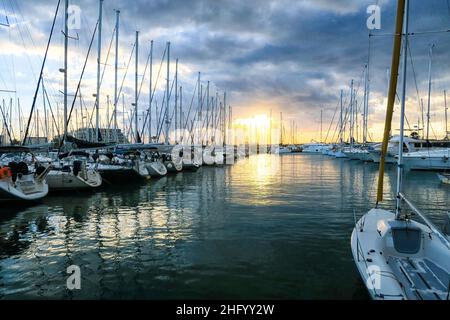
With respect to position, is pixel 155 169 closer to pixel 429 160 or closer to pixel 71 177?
pixel 71 177

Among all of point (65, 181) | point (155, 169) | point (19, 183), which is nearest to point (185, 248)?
point (19, 183)

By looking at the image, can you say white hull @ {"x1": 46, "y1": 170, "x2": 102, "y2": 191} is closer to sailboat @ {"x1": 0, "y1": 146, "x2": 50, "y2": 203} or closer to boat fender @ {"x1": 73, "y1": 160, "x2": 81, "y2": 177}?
Result: boat fender @ {"x1": 73, "y1": 160, "x2": 81, "y2": 177}

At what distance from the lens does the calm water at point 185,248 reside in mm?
8445

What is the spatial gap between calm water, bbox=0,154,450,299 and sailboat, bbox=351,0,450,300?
1.11 m

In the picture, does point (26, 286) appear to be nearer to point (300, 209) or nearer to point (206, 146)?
point (300, 209)

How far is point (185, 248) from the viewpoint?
39.1ft

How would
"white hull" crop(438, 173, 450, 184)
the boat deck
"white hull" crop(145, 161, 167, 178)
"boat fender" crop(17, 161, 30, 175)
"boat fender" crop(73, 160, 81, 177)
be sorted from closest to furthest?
the boat deck, "boat fender" crop(17, 161, 30, 175), "boat fender" crop(73, 160, 81, 177), "white hull" crop(438, 173, 450, 184), "white hull" crop(145, 161, 167, 178)

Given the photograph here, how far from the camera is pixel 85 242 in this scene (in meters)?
12.7

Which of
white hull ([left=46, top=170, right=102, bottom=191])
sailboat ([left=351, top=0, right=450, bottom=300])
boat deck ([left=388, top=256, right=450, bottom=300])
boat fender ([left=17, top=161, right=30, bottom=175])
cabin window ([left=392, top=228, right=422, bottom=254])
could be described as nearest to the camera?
sailboat ([left=351, top=0, right=450, bottom=300])

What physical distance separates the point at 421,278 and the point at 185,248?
7.50 metres

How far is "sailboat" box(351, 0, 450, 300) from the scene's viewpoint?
256 inches

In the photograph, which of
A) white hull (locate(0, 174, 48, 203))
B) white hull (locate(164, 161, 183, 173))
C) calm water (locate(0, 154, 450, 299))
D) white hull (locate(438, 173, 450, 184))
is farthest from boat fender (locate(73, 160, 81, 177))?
white hull (locate(438, 173, 450, 184))
